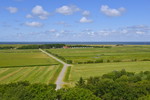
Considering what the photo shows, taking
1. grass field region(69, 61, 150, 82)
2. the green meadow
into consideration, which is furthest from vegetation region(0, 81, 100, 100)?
the green meadow

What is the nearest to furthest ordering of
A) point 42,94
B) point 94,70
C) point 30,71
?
point 42,94, point 30,71, point 94,70

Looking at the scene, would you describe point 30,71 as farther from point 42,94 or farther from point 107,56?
point 107,56

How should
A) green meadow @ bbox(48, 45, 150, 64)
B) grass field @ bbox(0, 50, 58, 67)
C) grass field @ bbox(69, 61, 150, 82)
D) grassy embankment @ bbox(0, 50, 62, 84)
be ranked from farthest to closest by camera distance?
green meadow @ bbox(48, 45, 150, 64)
grass field @ bbox(0, 50, 58, 67)
grass field @ bbox(69, 61, 150, 82)
grassy embankment @ bbox(0, 50, 62, 84)

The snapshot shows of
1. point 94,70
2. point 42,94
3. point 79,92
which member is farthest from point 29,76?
point 79,92

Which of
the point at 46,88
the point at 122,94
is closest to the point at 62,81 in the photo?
the point at 46,88

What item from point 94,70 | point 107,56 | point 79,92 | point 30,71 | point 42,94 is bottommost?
point 30,71

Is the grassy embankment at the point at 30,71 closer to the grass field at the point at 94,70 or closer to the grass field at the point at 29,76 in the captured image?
the grass field at the point at 29,76

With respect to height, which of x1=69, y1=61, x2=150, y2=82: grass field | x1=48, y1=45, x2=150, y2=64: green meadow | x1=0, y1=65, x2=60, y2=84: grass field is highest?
x1=48, y1=45, x2=150, y2=64: green meadow

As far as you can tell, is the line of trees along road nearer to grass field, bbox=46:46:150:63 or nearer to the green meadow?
the green meadow

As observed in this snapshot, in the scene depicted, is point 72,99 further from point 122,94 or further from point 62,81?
point 62,81

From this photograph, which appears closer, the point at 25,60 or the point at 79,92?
the point at 79,92

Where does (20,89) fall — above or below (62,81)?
above
